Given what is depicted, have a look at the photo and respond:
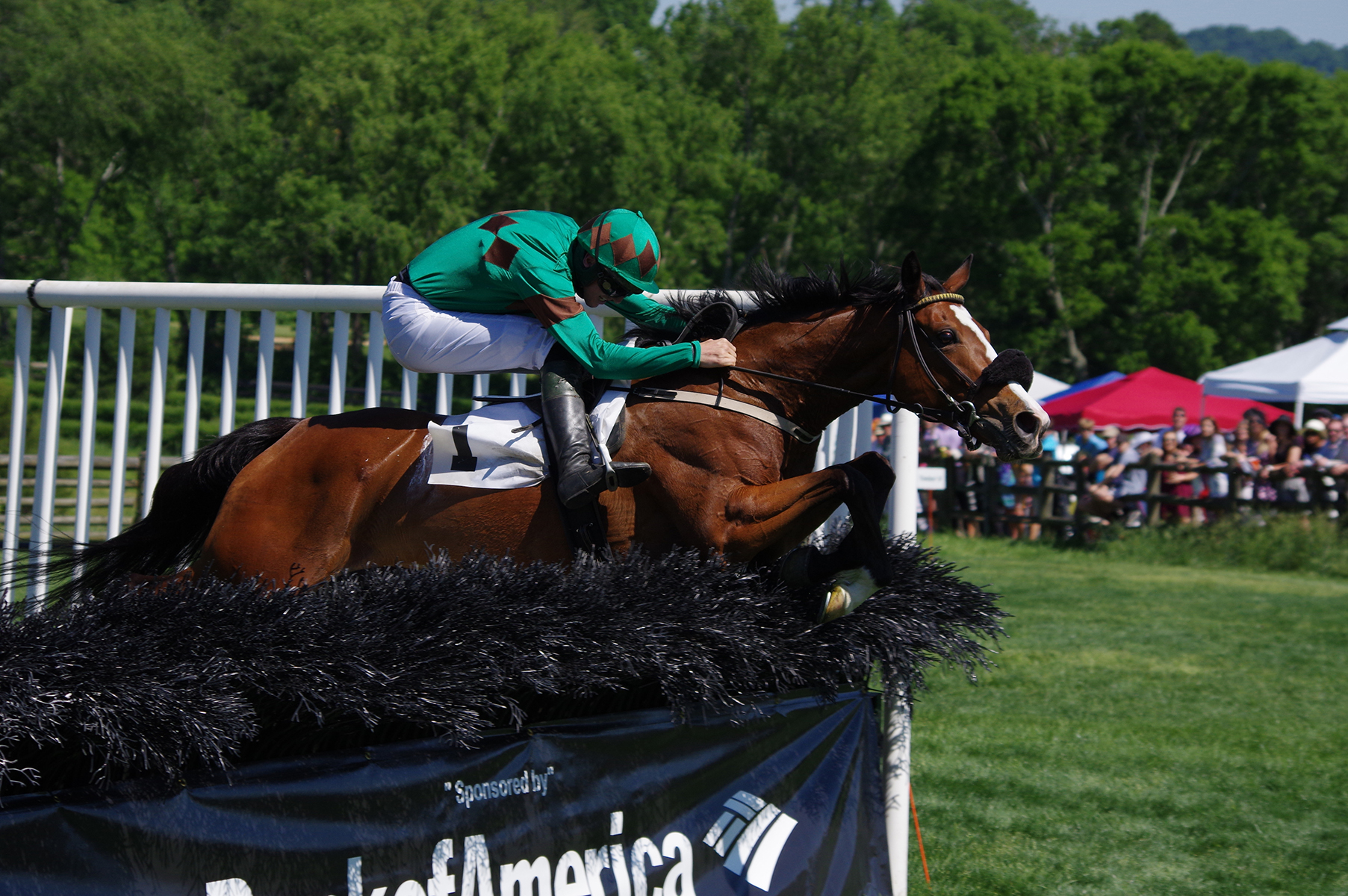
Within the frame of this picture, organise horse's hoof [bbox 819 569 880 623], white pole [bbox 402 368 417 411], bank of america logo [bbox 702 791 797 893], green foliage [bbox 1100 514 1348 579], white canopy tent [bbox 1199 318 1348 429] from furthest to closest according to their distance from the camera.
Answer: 1. white canopy tent [bbox 1199 318 1348 429]
2. green foliage [bbox 1100 514 1348 579]
3. white pole [bbox 402 368 417 411]
4. horse's hoof [bbox 819 569 880 623]
5. bank of america logo [bbox 702 791 797 893]

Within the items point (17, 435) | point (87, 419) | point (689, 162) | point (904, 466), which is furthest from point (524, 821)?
point (689, 162)

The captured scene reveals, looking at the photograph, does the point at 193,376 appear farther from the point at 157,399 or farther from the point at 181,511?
the point at 181,511

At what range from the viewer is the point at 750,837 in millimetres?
3258

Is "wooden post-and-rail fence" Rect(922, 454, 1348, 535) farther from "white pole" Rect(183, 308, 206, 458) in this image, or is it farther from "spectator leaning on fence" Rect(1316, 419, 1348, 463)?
"white pole" Rect(183, 308, 206, 458)

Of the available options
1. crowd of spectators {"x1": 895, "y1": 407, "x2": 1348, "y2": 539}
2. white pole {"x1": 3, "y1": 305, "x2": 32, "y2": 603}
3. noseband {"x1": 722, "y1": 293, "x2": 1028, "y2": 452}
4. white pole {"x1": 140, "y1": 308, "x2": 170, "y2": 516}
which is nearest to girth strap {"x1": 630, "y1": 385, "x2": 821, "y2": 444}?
noseband {"x1": 722, "y1": 293, "x2": 1028, "y2": 452}

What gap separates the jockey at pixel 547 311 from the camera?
11.8 feet

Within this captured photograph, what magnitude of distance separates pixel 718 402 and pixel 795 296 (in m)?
0.53

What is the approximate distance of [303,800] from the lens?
253 centimetres

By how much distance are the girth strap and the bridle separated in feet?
0.30

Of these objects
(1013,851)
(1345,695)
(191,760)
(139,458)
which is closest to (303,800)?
(191,760)

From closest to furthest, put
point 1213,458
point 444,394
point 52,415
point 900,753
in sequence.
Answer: point 900,753, point 52,415, point 444,394, point 1213,458

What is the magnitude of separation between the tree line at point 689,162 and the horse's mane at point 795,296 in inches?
1077

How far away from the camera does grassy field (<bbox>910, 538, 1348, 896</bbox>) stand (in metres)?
4.45

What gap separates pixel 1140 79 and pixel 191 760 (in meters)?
39.2
